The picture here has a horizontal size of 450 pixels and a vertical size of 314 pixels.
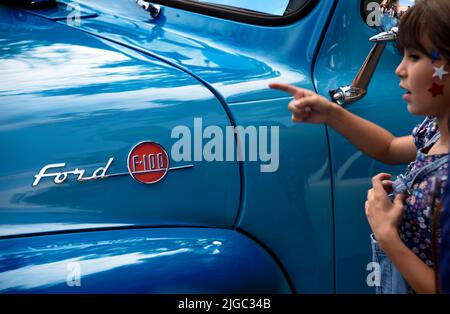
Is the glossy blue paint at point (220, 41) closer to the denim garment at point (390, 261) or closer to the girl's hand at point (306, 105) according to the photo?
the girl's hand at point (306, 105)

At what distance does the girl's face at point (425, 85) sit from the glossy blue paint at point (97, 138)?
564 millimetres

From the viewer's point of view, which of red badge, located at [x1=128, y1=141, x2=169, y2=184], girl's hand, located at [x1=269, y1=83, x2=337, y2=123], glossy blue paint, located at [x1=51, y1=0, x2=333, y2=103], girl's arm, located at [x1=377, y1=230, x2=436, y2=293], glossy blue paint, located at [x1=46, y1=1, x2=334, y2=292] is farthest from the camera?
glossy blue paint, located at [x1=51, y1=0, x2=333, y2=103]

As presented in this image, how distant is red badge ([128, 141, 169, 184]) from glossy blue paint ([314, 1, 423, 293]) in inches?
19.2

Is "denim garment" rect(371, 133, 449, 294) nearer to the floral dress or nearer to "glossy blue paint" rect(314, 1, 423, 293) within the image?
the floral dress

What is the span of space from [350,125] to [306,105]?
149mm

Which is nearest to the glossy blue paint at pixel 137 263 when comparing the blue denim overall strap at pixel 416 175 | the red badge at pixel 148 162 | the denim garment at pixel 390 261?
the red badge at pixel 148 162

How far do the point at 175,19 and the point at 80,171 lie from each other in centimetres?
67

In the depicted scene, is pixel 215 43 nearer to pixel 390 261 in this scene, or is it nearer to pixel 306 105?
pixel 306 105

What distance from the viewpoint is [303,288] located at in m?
1.89

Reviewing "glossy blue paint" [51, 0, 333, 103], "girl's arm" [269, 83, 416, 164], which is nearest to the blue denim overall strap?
"girl's arm" [269, 83, 416, 164]

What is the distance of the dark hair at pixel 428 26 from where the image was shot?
1.33 meters

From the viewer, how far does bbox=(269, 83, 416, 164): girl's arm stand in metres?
1.47

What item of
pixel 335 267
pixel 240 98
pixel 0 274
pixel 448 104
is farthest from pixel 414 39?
pixel 0 274

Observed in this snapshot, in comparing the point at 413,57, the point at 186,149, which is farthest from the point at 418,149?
A: the point at 186,149
